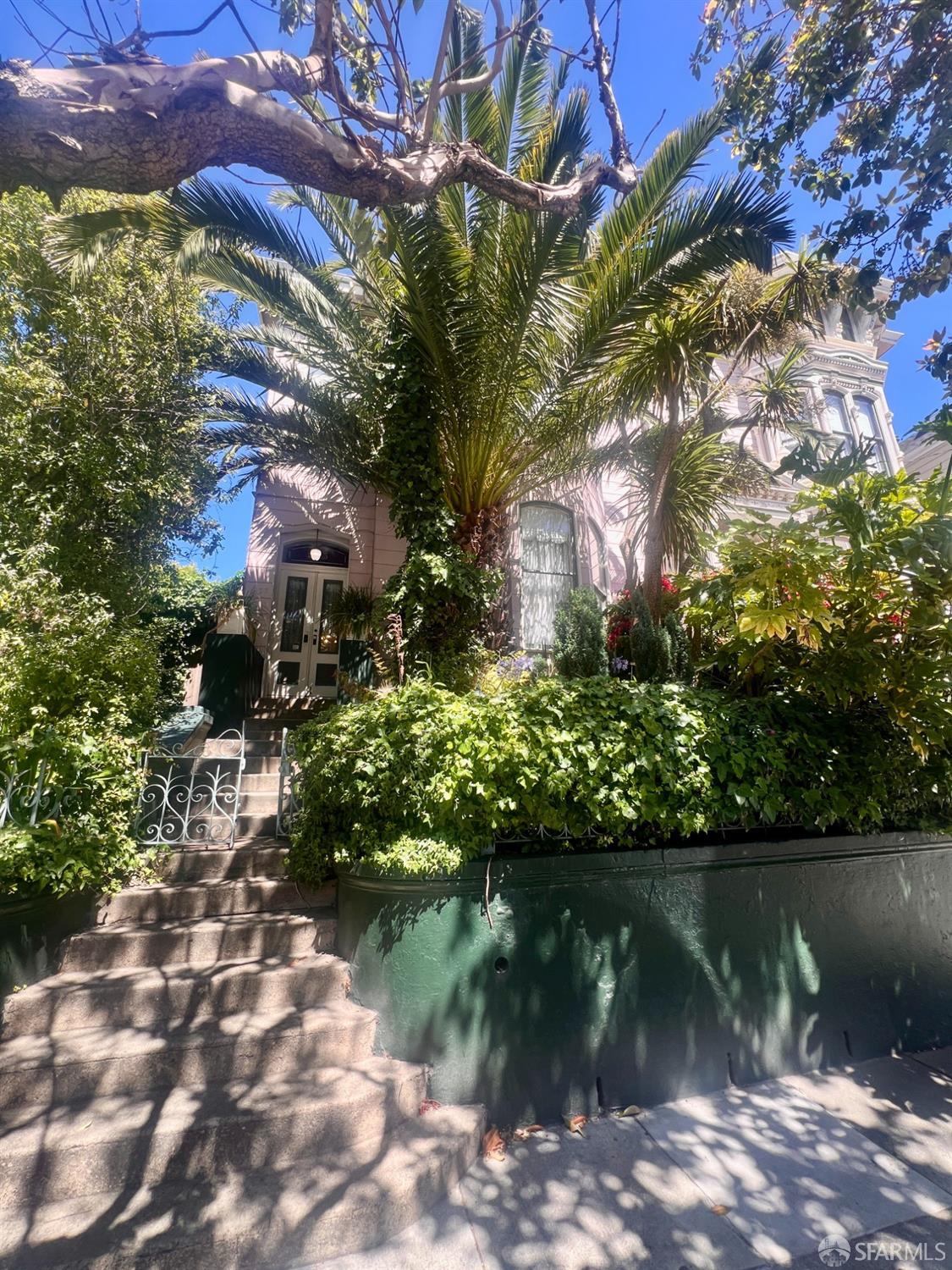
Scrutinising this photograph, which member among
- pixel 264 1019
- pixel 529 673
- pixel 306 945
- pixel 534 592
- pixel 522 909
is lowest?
pixel 264 1019

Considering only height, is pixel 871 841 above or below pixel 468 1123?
above

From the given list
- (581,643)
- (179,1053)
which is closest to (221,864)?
(179,1053)

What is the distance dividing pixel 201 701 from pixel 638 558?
8.25 metres

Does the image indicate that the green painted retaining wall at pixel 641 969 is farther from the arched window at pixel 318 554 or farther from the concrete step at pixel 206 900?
the arched window at pixel 318 554

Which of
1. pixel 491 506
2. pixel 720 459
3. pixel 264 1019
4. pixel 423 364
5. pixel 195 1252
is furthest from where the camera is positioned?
pixel 720 459

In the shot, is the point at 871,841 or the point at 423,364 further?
the point at 423,364

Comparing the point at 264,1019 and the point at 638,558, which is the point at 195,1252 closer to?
the point at 264,1019

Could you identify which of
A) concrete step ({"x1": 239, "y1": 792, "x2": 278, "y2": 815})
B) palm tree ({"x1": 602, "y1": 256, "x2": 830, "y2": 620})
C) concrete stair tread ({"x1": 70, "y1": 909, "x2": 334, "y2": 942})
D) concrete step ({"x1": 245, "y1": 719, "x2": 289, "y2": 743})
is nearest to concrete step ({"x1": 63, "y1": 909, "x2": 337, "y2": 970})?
concrete stair tread ({"x1": 70, "y1": 909, "x2": 334, "y2": 942})

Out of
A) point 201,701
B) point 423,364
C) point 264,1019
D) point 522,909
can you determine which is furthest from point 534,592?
point 264,1019

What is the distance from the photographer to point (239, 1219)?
2502 mm

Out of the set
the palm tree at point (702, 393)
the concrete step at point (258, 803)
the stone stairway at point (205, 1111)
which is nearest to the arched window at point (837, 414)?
the palm tree at point (702, 393)

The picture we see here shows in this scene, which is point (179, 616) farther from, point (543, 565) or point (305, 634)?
point (543, 565)

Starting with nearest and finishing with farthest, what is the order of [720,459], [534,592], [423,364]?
[423,364] < [720,459] < [534,592]

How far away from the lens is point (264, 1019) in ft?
11.1
